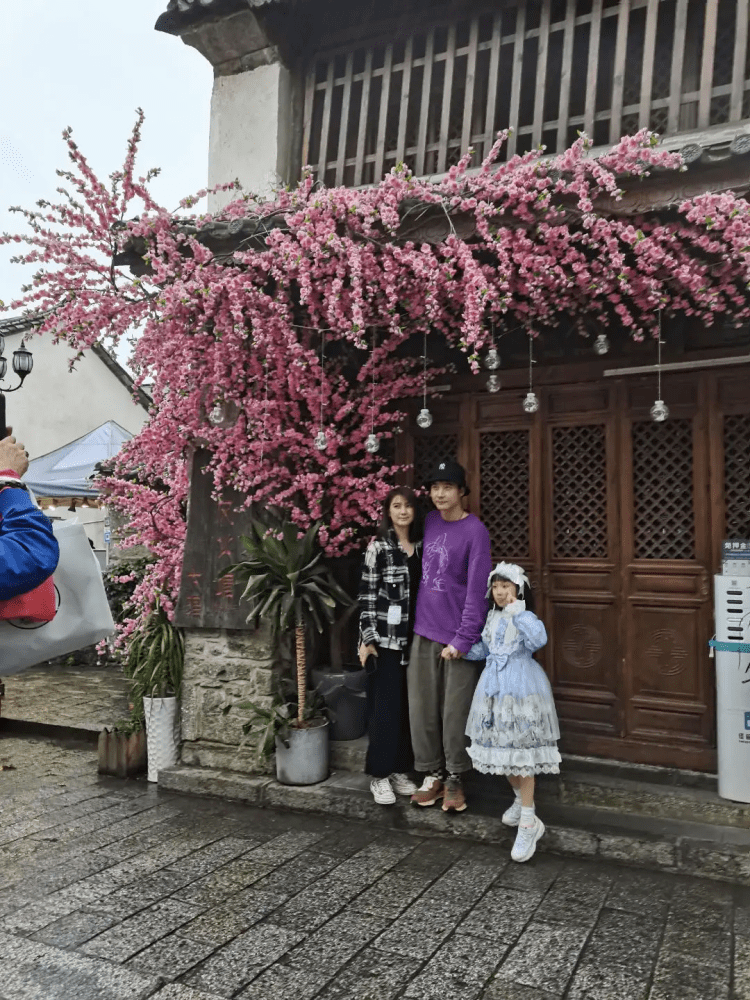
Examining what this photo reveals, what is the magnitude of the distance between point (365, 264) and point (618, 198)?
1598mm

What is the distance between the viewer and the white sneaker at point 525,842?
4.50 metres

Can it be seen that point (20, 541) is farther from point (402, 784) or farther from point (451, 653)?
point (402, 784)

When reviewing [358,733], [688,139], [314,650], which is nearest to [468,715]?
[358,733]

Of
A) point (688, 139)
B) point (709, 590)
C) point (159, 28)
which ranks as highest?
point (159, 28)

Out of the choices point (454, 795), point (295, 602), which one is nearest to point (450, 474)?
point (295, 602)

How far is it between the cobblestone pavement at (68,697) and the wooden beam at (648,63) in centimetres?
739

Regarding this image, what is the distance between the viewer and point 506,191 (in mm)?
4582

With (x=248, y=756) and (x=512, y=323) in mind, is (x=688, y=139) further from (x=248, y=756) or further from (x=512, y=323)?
(x=248, y=756)

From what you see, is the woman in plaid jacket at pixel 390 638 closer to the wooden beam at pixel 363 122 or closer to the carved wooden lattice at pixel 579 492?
the carved wooden lattice at pixel 579 492

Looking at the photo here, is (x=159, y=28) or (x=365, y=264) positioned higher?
(x=159, y=28)

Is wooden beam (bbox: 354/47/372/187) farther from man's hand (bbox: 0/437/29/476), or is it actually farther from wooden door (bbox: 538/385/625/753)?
man's hand (bbox: 0/437/29/476)

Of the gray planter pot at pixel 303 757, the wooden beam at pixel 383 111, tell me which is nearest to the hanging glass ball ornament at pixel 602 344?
the wooden beam at pixel 383 111

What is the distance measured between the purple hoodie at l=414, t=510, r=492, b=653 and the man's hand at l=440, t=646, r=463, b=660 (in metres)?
0.02

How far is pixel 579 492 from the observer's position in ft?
18.6
